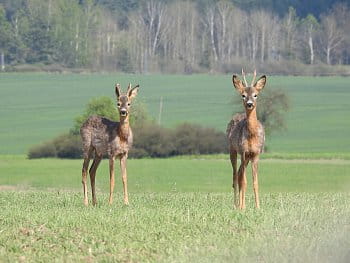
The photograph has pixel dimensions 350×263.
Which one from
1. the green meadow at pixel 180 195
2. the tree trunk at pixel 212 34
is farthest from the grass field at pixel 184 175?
the tree trunk at pixel 212 34

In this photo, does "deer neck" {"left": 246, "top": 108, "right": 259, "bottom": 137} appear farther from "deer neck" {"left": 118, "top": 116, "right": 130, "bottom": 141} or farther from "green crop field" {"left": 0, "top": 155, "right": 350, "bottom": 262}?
"deer neck" {"left": 118, "top": 116, "right": 130, "bottom": 141}

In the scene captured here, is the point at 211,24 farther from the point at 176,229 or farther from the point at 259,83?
the point at 176,229

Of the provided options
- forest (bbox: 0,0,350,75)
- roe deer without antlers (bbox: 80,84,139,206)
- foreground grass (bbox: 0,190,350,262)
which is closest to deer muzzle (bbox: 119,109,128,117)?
roe deer without antlers (bbox: 80,84,139,206)

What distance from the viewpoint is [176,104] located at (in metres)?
84.4

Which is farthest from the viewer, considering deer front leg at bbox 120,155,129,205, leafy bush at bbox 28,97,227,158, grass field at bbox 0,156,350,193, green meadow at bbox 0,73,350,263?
leafy bush at bbox 28,97,227,158

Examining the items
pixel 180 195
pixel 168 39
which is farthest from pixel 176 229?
pixel 168 39

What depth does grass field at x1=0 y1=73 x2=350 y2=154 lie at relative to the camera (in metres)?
65.7

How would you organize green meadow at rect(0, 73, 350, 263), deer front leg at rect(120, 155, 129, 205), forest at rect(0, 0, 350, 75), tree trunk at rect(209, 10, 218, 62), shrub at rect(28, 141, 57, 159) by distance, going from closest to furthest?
1. green meadow at rect(0, 73, 350, 263)
2. deer front leg at rect(120, 155, 129, 205)
3. shrub at rect(28, 141, 57, 159)
4. forest at rect(0, 0, 350, 75)
5. tree trunk at rect(209, 10, 218, 62)

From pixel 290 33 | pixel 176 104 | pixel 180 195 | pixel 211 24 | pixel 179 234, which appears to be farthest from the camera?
pixel 211 24

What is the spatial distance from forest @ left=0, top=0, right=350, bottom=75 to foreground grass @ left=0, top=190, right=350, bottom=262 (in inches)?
3626

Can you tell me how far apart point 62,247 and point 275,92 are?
1623 inches

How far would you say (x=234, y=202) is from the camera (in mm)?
19016

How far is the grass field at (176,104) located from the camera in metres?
65.7

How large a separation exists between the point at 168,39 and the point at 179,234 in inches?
4173
